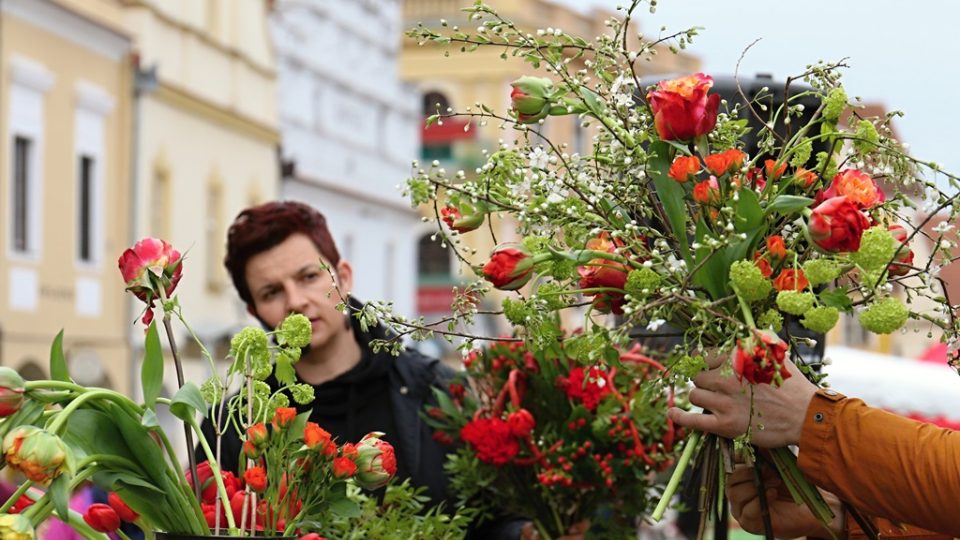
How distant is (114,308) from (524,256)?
21.9 meters

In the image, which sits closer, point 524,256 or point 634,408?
point 524,256

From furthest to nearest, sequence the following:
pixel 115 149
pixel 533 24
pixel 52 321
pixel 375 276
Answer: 1. pixel 533 24
2. pixel 375 276
3. pixel 115 149
4. pixel 52 321

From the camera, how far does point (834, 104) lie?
106 inches

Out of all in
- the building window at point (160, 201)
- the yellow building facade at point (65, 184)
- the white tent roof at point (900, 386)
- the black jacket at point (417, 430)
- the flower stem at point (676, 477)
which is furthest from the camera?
the building window at point (160, 201)

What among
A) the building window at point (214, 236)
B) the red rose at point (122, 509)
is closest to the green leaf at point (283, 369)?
the red rose at point (122, 509)

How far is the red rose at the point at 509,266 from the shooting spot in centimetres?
264

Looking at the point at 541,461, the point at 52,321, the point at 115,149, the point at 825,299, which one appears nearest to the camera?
the point at 825,299

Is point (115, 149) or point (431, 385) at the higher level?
point (115, 149)

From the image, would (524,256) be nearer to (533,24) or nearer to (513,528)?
(513,528)

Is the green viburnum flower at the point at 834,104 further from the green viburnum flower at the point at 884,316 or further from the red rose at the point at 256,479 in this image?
the red rose at the point at 256,479

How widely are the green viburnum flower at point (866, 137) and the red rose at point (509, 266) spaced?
1.68ft

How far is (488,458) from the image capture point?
359 cm

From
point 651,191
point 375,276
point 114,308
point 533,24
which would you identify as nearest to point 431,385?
point 651,191

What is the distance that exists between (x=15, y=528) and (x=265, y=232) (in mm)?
2063
